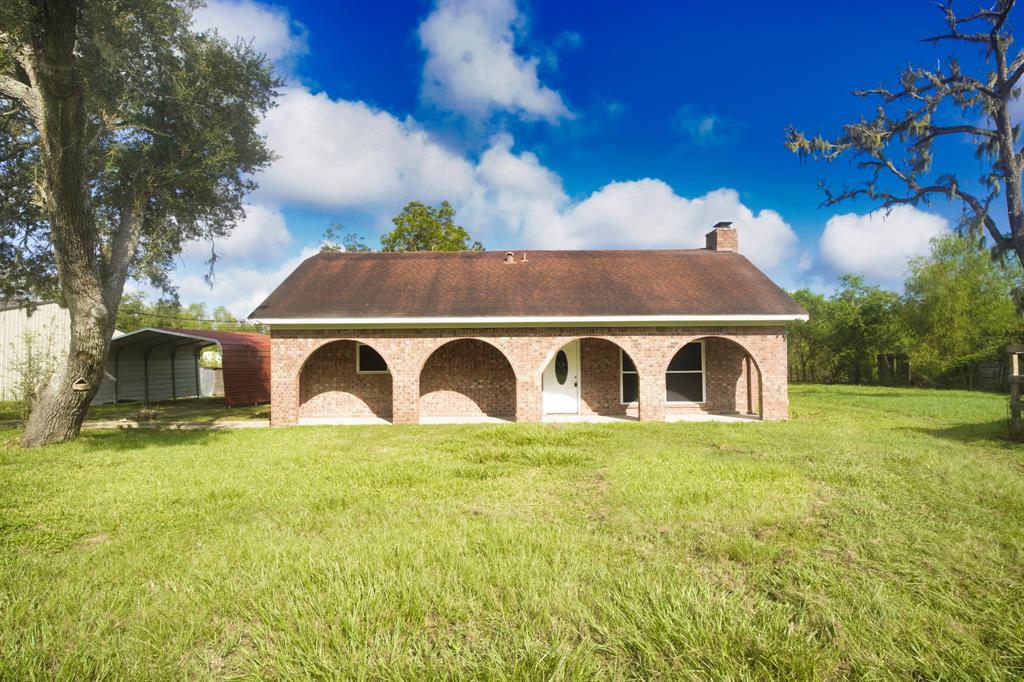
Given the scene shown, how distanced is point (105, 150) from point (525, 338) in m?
13.1

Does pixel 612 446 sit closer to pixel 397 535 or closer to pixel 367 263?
pixel 397 535

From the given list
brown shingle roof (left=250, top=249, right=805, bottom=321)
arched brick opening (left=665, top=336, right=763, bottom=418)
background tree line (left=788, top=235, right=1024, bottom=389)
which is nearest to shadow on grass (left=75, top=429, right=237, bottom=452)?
brown shingle roof (left=250, top=249, right=805, bottom=321)

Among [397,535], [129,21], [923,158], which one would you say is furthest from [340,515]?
[923,158]

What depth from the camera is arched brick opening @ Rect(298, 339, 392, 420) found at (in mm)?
13094

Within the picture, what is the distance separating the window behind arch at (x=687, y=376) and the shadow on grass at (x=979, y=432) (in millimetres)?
4843

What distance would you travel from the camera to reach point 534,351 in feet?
40.0

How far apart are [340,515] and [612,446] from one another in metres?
A: 5.24

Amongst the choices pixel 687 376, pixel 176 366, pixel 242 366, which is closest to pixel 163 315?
pixel 176 366

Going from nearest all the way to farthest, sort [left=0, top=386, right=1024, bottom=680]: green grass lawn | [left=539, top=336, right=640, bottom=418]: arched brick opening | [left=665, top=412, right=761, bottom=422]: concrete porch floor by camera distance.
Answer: [left=0, top=386, right=1024, bottom=680]: green grass lawn → [left=665, top=412, right=761, bottom=422]: concrete porch floor → [left=539, top=336, right=640, bottom=418]: arched brick opening

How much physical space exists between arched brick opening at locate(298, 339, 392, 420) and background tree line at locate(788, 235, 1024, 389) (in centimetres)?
2300

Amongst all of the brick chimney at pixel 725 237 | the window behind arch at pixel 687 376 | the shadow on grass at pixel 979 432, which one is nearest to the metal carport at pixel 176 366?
the window behind arch at pixel 687 376

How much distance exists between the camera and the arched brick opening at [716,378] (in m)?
13.6

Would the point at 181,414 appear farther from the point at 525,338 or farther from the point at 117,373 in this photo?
the point at 525,338

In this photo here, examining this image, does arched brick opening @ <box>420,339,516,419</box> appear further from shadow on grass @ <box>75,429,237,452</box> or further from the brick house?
shadow on grass @ <box>75,429,237,452</box>
